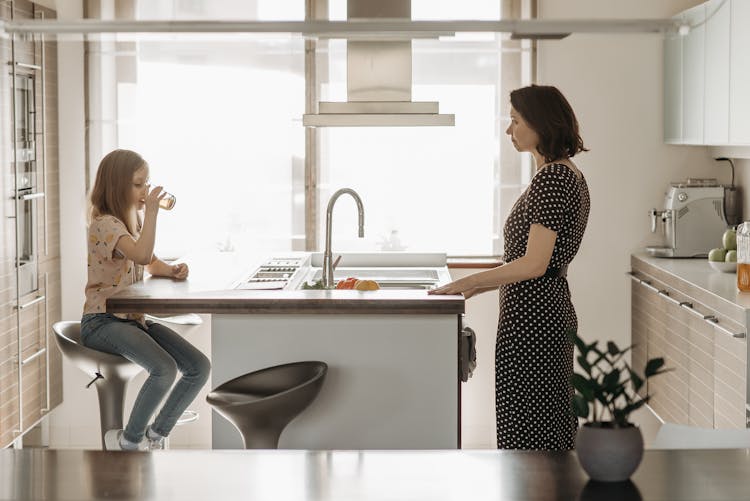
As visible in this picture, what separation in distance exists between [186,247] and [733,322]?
293 cm

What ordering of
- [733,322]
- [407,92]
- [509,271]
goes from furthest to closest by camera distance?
[407,92], [733,322], [509,271]

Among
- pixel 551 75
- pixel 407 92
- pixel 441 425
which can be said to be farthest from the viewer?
pixel 551 75

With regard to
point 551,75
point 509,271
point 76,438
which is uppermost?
point 551,75

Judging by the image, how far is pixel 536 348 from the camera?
3.19 metres

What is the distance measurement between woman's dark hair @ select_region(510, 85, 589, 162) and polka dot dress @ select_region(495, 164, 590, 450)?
103 millimetres

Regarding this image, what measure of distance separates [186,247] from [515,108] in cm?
270

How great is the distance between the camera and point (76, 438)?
215 inches

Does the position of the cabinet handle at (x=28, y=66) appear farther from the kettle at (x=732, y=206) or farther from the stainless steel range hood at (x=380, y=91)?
the kettle at (x=732, y=206)

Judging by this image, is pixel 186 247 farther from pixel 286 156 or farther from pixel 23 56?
pixel 23 56

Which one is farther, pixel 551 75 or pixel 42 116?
pixel 551 75

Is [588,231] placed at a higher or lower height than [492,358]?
higher

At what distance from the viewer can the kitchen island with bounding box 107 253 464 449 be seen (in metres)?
3.35

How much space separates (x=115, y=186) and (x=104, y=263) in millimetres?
290

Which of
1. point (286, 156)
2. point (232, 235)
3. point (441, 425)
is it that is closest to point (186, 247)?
point (232, 235)
